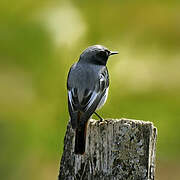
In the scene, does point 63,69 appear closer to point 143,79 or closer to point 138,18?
point 143,79

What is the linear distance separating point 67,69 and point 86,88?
6.67 metres

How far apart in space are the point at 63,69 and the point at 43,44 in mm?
1179

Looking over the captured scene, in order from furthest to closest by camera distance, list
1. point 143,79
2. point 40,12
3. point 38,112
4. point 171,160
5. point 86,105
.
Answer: point 40,12 < point 143,79 < point 38,112 < point 171,160 < point 86,105

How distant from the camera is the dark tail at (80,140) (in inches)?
214

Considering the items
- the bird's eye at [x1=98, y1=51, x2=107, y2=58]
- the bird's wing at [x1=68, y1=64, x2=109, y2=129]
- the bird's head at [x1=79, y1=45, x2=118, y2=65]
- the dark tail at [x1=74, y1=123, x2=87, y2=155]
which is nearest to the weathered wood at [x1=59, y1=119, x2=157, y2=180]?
the dark tail at [x1=74, y1=123, x2=87, y2=155]

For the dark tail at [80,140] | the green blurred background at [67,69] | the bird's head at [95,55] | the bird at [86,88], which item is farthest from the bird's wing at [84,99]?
the green blurred background at [67,69]

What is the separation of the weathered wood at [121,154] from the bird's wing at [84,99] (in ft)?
1.93

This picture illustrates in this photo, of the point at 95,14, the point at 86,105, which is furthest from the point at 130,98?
the point at 86,105

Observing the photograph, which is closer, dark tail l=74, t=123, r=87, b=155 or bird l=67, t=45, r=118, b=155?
dark tail l=74, t=123, r=87, b=155

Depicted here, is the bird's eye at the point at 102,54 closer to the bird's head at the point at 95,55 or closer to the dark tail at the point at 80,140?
the bird's head at the point at 95,55

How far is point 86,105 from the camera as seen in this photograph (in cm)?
652

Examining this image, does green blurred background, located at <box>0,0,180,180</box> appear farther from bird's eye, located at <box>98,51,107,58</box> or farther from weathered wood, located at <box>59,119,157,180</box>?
weathered wood, located at <box>59,119,157,180</box>

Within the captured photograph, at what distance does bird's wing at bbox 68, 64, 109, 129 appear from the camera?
6245 millimetres

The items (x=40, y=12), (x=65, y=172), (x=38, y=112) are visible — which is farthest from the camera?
(x=40, y=12)
